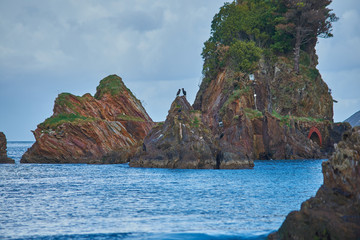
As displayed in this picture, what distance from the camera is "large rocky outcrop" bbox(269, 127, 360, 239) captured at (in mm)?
14711

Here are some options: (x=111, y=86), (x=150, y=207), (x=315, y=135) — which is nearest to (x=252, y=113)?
(x=315, y=135)

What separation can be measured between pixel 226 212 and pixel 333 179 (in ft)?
37.0

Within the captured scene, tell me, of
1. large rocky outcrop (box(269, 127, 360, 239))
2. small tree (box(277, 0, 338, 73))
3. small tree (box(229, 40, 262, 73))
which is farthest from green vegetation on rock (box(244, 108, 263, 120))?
large rocky outcrop (box(269, 127, 360, 239))

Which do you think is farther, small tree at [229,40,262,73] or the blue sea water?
small tree at [229,40,262,73]

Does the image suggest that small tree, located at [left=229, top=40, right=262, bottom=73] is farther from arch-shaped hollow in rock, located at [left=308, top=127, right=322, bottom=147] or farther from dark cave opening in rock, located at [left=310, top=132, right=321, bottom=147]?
dark cave opening in rock, located at [left=310, top=132, right=321, bottom=147]

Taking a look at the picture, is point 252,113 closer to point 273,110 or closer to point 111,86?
point 273,110

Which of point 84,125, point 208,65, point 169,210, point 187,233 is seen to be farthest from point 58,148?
point 187,233

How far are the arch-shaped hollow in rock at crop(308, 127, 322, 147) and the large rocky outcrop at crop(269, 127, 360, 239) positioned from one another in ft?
263

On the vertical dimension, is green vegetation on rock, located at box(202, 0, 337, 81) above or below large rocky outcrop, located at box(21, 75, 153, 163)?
above

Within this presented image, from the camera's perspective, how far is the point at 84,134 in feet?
266

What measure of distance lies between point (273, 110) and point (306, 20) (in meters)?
23.2

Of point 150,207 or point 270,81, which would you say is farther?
point 270,81

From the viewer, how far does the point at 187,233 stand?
67.3 ft

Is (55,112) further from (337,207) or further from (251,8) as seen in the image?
(337,207)
